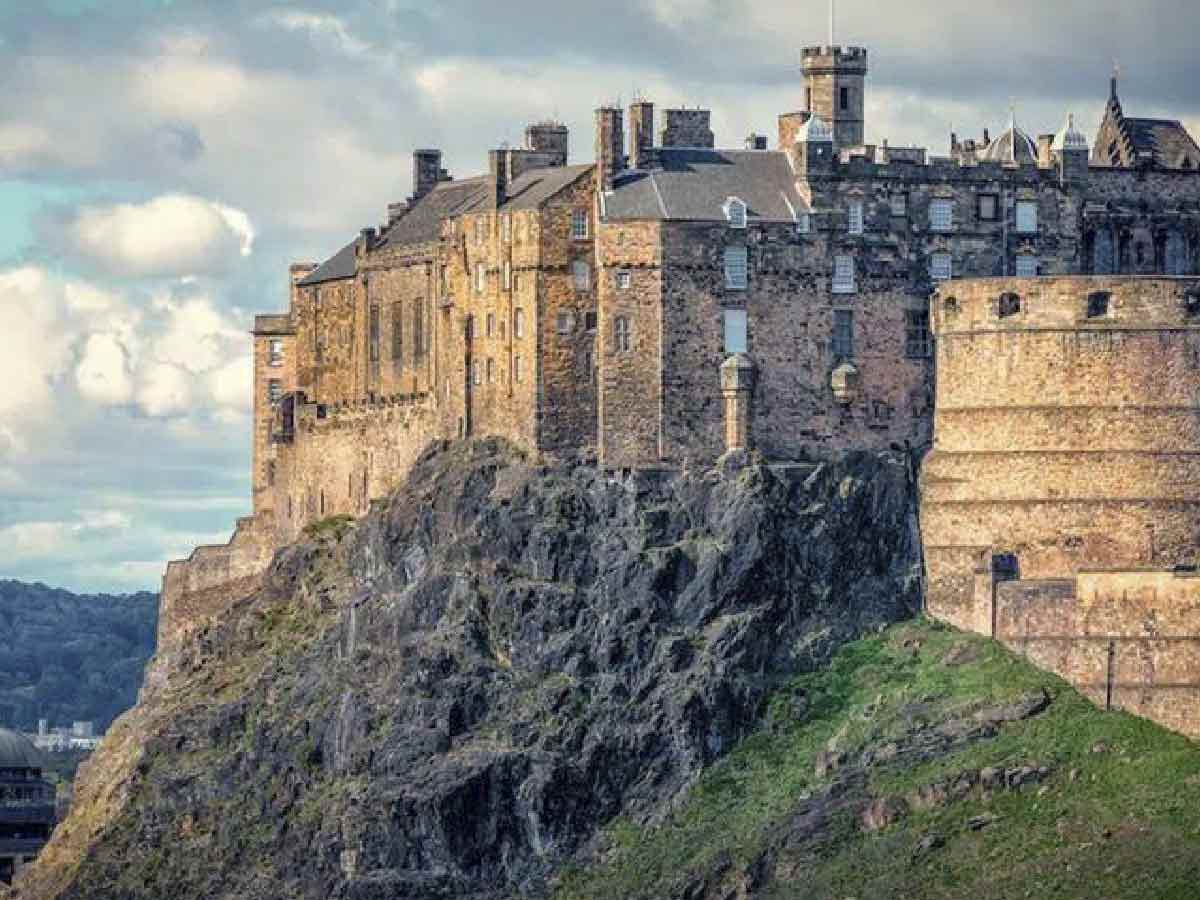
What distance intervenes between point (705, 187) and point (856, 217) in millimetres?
5007

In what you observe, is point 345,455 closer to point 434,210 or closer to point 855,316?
point 434,210

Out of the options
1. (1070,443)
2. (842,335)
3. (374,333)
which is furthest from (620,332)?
(374,333)

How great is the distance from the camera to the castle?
139 m

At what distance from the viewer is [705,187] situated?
145 metres

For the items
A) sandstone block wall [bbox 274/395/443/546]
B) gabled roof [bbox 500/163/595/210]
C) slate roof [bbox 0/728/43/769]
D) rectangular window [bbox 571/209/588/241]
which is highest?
gabled roof [bbox 500/163/595/210]

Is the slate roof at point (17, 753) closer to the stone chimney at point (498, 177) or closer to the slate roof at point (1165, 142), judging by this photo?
the stone chimney at point (498, 177)

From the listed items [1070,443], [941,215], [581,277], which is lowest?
[1070,443]

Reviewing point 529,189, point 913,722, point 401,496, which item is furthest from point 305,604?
point 913,722

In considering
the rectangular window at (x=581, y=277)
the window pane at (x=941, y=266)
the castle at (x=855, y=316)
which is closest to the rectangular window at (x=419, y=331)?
the castle at (x=855, y=316)

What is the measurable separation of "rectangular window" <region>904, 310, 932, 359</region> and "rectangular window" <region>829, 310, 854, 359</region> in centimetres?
181

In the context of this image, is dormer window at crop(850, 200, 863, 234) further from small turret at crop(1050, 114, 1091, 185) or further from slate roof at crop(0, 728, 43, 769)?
slate roof at crop(0, 728, 43, 769)

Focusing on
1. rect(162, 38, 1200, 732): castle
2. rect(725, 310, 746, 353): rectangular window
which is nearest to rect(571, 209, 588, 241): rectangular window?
rect(162, 38, 1200, 732): castle

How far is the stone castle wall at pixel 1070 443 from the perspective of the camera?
138 metres

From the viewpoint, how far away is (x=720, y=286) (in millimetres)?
143000
